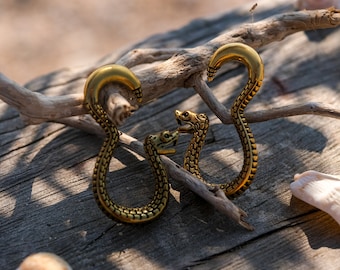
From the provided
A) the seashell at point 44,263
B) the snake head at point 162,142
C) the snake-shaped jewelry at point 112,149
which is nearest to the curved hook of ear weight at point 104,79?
the snake-shaped jewelry at point 112,149

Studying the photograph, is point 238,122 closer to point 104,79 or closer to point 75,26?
point 104,79

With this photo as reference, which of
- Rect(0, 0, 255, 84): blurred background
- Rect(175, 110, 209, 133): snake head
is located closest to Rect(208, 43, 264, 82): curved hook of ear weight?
Rect(175, 110, 209, 133): snake head

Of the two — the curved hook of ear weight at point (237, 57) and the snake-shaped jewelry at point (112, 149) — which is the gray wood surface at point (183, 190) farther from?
the curved hook of ear weight at point (237, 57)

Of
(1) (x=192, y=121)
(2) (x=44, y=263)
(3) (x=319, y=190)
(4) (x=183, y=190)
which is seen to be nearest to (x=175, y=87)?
(1) (x=192, y=121)

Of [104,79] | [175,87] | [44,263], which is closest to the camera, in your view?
[44,263]

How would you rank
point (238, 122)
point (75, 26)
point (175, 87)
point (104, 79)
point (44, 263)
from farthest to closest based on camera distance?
point (75, 26) → point (175, 87) → point (238, 122) → point (104, 79) → point (44, 263)

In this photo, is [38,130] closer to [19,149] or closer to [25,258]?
[19,149]

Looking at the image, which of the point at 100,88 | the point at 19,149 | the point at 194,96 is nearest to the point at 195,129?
the point at 100,88
